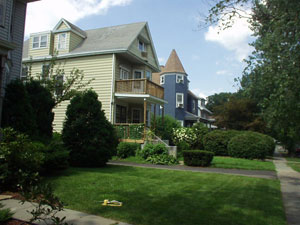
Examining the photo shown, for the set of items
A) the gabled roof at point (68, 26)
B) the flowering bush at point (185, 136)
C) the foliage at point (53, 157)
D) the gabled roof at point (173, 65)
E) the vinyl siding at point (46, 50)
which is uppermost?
the gabled roof at point (173, 65)

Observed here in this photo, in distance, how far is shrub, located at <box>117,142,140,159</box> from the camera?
1620cm

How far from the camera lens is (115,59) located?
62.3 feet

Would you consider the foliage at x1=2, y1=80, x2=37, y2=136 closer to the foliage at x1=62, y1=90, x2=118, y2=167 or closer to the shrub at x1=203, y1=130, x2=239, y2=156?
the foliage at x1=62, y1=90, x2=118, y2=167

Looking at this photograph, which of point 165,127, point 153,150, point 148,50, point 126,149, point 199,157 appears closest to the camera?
point 199,157

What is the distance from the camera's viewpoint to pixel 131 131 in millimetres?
17922

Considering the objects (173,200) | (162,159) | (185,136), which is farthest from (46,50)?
(173,200)

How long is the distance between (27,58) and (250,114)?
81.2 feet

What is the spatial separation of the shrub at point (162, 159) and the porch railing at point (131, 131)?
289 cm

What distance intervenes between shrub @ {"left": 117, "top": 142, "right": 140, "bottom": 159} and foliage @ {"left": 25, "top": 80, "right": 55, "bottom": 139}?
664cm

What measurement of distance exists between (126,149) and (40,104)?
7.62 meters

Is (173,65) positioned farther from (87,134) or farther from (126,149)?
(87,134)

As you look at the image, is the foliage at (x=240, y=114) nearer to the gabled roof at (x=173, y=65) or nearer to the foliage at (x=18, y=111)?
the gabled roof at (x=173, y=65)

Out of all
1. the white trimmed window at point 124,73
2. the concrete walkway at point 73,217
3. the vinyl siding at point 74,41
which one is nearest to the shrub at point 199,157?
the white trimmed window at point 124,73

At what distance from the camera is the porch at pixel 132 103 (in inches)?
700
